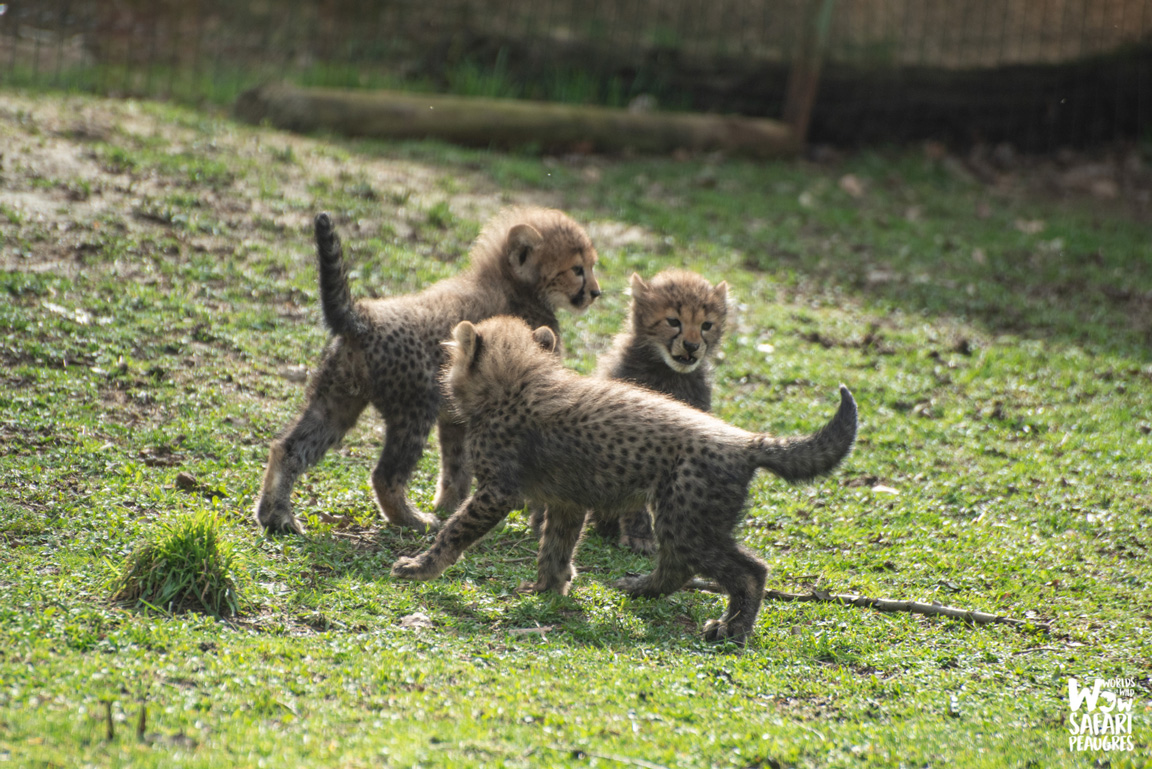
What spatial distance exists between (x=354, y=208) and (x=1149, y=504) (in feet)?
17.9

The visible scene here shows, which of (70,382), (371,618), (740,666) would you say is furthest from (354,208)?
(740,666)

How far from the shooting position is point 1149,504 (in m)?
5.73

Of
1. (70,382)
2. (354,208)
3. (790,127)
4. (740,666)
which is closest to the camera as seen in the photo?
(740,666)

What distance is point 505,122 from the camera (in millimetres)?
10531

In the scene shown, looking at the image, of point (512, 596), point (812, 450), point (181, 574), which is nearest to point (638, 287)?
point (812, 450)

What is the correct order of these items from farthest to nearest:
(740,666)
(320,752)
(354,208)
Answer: (354,208), (740,666), (320,752)

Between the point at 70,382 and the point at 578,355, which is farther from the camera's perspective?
Answer: the point at 578,355

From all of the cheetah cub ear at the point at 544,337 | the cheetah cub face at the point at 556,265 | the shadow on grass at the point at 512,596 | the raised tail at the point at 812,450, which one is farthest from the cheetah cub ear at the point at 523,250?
the raised tail at the point at 812,450

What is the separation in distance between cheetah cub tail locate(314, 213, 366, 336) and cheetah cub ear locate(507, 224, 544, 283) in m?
1.20

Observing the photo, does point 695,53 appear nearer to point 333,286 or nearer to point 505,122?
point 505,122

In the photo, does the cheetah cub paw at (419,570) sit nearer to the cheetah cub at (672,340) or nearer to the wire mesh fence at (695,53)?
the cheetah cub at (672,340)

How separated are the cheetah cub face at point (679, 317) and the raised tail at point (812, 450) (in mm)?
1296

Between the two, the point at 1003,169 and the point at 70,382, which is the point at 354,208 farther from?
the point at 1003,169

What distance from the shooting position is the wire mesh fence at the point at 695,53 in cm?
1112
